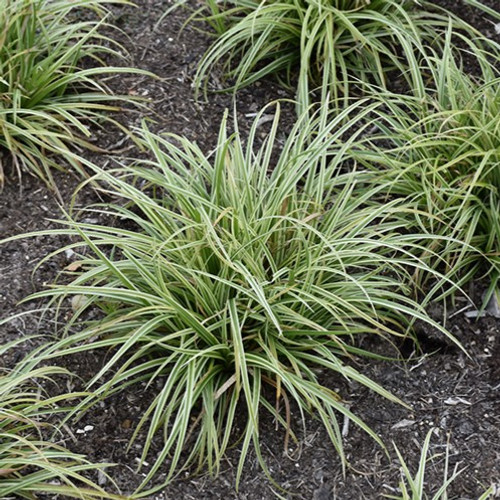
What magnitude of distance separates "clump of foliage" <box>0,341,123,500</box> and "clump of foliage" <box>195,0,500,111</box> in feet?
5.69

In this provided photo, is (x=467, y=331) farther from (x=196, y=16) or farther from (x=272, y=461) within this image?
(x=196, y=16)

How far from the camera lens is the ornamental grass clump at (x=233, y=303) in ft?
9.93

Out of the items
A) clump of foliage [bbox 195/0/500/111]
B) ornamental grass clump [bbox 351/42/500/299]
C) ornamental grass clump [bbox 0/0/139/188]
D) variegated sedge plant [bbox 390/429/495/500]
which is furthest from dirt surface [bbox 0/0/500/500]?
clump of foliage [bbox 195/0/500/111]

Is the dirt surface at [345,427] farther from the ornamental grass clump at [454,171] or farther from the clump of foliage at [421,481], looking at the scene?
the ornamental grass clump at [454,171]

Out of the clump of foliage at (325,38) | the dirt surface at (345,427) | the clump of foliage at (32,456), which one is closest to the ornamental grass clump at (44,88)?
the dirt surface at (345,427)

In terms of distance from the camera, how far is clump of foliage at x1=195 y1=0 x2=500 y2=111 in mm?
3977

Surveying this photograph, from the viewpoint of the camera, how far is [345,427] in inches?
126

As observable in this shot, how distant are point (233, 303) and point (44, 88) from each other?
146 cm

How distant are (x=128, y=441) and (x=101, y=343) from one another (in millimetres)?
363

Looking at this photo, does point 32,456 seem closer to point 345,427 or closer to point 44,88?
point 345,427

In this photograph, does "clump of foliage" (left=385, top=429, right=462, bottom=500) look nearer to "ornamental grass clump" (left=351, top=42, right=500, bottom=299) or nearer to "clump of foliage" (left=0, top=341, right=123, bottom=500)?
"ornamental grass clump" (left=351, top=42, right=500, bottom=299)

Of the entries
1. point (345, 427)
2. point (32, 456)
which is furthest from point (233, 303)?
point (32, 456)

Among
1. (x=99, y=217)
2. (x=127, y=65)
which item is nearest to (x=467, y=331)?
(x=99, y=217)

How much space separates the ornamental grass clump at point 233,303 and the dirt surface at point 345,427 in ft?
0.23
